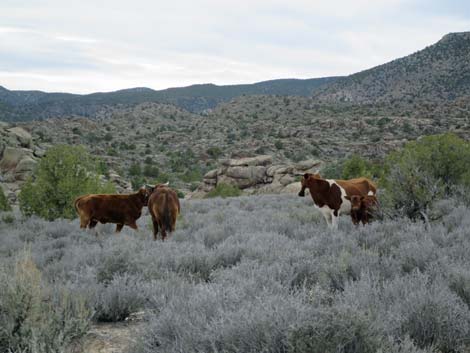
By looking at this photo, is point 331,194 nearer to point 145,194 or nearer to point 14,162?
point 145,194

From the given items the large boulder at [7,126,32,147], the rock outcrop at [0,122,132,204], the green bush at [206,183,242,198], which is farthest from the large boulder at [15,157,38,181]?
the green bush at [206,183,242,198]

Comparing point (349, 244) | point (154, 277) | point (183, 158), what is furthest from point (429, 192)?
point (183, 158)

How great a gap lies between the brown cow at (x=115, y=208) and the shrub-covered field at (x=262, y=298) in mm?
2777

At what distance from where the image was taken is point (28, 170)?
32.3 metres

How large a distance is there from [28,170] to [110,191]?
19.4m

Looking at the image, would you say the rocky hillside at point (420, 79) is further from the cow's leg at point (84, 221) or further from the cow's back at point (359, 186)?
the cow's leg at point (84, 221)

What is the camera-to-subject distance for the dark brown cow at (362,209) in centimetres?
995

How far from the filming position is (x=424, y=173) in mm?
10836

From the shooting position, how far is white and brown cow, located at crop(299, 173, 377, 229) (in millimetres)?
10688

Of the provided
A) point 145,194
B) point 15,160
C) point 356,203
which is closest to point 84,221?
point 145,194

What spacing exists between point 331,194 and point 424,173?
259cm

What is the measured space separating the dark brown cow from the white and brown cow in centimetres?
52

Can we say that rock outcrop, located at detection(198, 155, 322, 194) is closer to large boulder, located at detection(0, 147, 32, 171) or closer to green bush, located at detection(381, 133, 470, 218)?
large boulder, located at detection(0, 147, 32, 171)

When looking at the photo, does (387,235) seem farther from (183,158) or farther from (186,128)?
(186,128)
